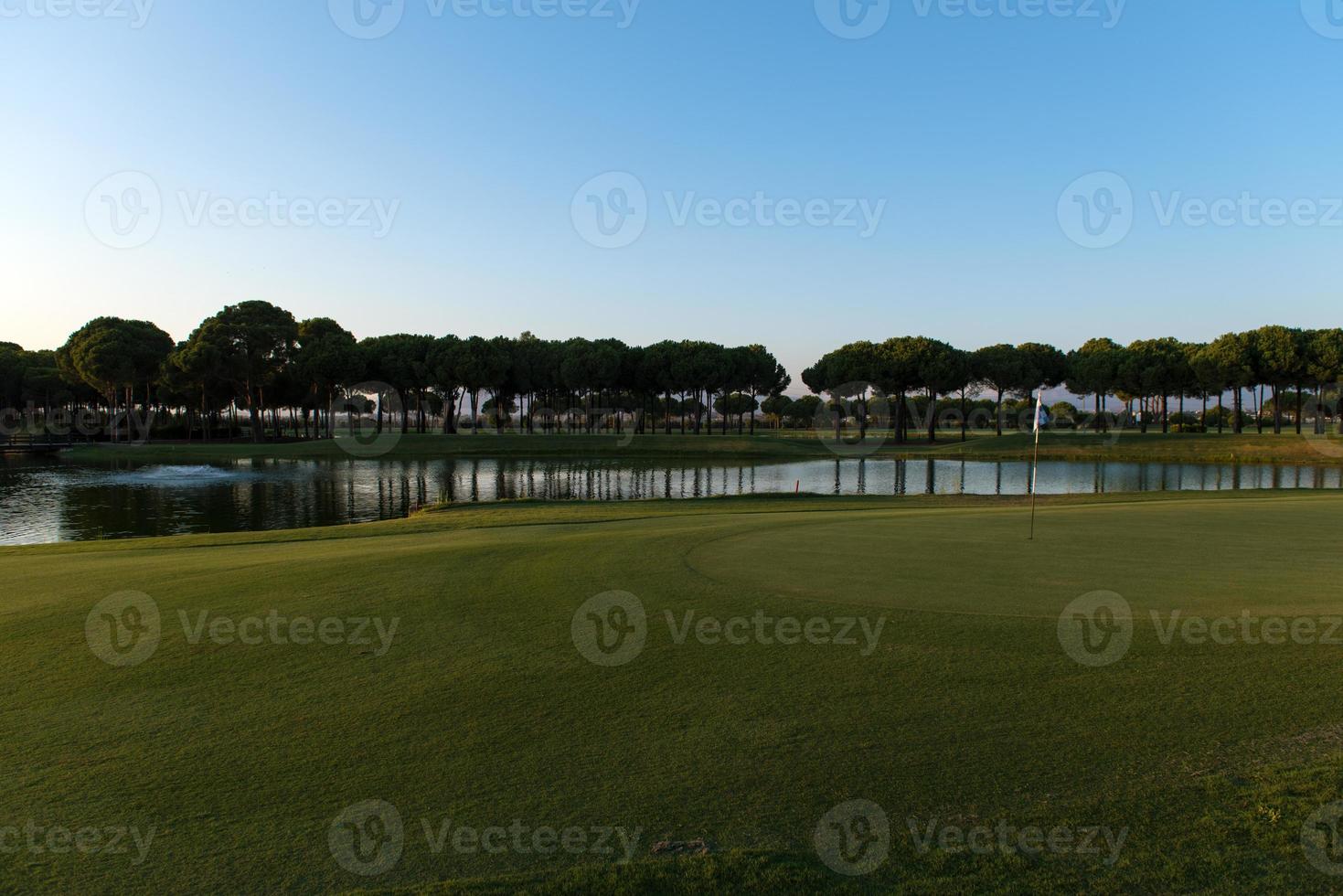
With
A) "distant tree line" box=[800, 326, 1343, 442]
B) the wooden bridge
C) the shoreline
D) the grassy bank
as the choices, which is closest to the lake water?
the shoreline

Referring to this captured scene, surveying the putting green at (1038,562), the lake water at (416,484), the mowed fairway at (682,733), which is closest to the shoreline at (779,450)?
the lake water at (416,484)

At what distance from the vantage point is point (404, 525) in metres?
20.6

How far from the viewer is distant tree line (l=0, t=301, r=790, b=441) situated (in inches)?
3159

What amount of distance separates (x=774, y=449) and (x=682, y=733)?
70.3 meters

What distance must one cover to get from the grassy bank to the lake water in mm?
4752

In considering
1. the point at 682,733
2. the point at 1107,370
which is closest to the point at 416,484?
the point at 682,733

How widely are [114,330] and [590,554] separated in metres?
90.8

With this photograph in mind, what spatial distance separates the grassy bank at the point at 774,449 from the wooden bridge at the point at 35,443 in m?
4.71

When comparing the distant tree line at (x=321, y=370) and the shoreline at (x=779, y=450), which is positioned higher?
the distant tree line at (x=321, y=370)

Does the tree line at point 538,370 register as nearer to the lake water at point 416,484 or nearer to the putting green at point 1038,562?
the lake water at point 416,484

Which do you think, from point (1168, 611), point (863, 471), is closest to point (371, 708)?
point (1168, 611)

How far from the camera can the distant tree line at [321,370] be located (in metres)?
80.2

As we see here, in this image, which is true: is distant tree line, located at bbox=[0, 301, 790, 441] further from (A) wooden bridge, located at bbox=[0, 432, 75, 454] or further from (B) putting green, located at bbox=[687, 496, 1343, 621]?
(B) putting green, located at bbox=[687, 496, 1343, 621]

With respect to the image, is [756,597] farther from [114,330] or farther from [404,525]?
[114,330]
